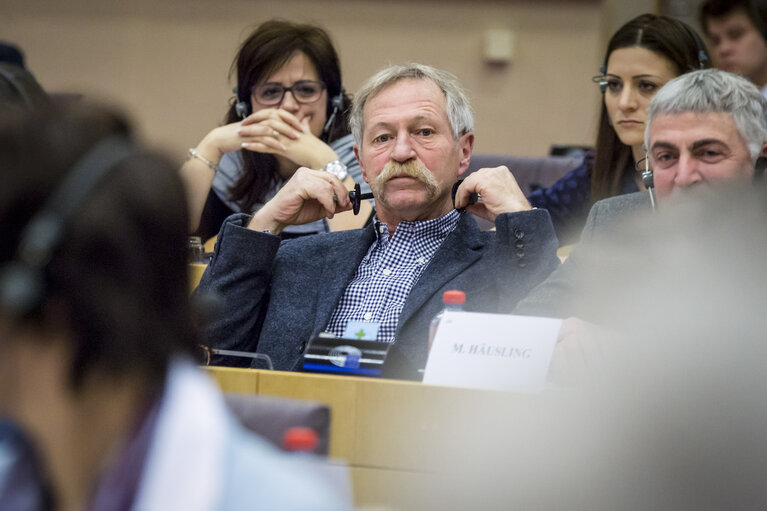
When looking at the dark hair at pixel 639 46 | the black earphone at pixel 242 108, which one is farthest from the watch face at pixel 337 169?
the dark hair at pixel 639 46

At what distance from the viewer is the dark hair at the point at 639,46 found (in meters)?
2.84

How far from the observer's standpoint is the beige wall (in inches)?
205

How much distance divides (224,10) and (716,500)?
16.2 ft

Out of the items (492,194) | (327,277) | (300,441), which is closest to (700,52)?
(492,194)

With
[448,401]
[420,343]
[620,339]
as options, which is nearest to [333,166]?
[420,343]

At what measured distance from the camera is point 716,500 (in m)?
0.63

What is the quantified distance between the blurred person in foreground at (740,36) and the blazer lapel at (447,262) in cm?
184

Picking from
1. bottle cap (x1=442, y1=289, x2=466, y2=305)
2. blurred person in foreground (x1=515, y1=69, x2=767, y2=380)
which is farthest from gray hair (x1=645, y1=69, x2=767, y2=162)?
bottle cap (x1=442, y1=289, x2=466, y2=305)

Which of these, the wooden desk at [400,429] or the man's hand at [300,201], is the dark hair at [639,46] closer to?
the man's hand at [300,201]

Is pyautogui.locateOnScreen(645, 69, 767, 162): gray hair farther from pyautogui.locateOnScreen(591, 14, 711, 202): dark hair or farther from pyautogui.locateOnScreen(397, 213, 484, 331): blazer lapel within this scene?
pyautogui.locateOnScreen(591, 14, 711, 202): dark hair

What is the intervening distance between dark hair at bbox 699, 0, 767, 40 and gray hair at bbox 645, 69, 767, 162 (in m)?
1.81

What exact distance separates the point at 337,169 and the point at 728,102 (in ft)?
A: 4.02

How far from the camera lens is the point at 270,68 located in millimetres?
3109

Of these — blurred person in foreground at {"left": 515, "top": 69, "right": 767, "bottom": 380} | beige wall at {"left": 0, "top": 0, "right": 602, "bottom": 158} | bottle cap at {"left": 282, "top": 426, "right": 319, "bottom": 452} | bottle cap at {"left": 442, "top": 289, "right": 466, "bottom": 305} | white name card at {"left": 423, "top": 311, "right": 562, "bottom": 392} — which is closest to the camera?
bottle cap at {"left": 282, "top": 426, "right": 319, "bottom": 452}
